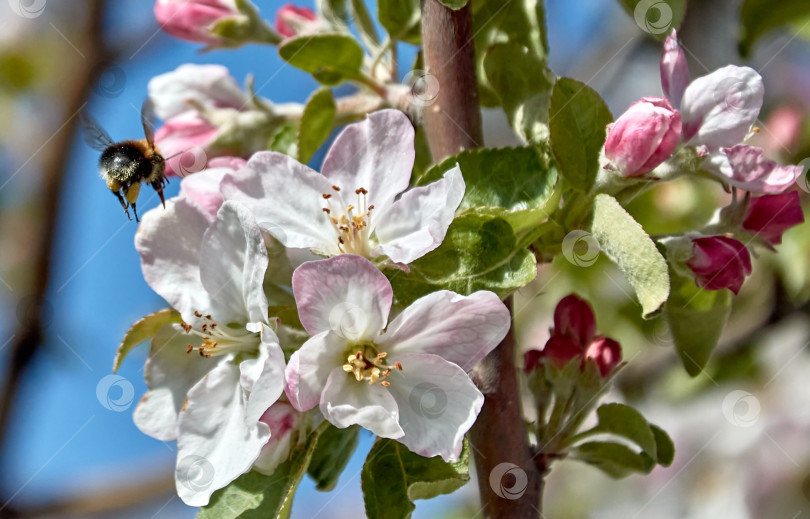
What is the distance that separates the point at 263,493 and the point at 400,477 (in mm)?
164

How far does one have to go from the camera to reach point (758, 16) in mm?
1486

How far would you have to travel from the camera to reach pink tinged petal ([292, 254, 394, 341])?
36.1 inches

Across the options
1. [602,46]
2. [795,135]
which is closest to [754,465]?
[795,135]

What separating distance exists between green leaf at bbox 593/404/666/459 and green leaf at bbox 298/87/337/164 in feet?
1.83

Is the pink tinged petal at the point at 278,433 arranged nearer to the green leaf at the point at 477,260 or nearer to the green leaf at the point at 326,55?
the green leaf at the point at 477,260

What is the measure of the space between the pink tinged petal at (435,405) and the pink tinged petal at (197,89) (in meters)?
0.66

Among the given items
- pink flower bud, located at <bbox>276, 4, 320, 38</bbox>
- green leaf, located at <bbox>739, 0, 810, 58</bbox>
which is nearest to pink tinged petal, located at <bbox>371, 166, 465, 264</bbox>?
pink flower bud, located at <bbox>276, 4, 320, 38</bbox>

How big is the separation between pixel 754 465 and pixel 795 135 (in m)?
0.92

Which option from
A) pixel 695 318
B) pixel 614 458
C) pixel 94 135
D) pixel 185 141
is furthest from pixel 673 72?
pixel 94 135

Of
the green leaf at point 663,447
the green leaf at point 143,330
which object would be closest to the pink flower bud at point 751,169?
the green leaf at point 663,447

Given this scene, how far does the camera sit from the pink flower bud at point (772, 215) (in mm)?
1129

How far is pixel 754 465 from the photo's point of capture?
2.42m

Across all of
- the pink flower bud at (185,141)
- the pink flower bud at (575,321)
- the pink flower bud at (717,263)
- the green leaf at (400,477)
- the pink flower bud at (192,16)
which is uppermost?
the pink flower bud at (192,16)

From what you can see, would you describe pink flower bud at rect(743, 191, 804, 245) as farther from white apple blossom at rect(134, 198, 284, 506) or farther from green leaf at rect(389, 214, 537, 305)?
white apple blossom at rect(134, 198, 284, 506)
